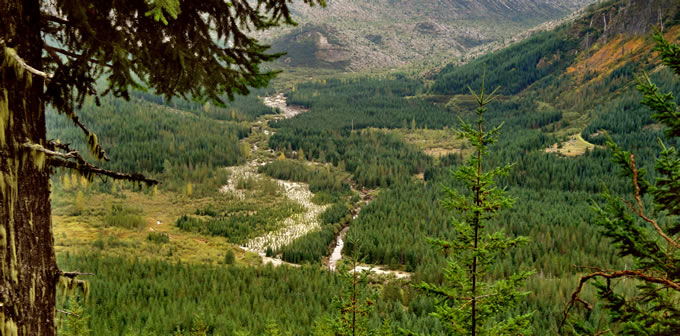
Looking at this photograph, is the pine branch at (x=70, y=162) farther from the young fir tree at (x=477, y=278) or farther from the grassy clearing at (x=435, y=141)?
the grassy clearing at (x=435, y=141)

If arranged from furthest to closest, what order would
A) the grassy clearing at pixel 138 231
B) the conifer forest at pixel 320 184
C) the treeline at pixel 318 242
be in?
the treeline at pixel 318 242, the grassy clearing at pixel 138 231, the conifer forest at pixel 320 184

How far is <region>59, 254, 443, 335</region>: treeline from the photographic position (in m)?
22.4

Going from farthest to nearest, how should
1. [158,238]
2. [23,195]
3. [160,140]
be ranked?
[160,140]
[158,238]
[23,195]

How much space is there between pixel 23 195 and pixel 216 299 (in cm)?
2363

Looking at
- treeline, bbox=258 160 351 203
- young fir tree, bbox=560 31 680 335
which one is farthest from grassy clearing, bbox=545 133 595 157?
young fir tree, bbox=560 31 680 335

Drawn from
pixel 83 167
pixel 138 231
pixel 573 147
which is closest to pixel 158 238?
pixel 138 231

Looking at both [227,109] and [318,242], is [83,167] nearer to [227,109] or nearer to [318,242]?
[318,242]

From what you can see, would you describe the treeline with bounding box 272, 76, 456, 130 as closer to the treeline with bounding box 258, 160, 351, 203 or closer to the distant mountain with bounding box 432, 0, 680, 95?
the distant mountain with bounding box 432, 0, 680, 95

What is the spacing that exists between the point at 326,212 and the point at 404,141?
3409 cm

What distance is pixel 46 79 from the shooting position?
15.3ft

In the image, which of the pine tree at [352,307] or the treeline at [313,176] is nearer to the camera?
the pine tree at [352,307]

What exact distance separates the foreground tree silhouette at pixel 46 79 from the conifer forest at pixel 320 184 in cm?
2

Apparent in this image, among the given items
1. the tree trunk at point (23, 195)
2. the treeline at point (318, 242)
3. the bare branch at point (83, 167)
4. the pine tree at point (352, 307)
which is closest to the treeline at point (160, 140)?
the treeline at point (318, 242)

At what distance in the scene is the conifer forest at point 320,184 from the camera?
4.39m
